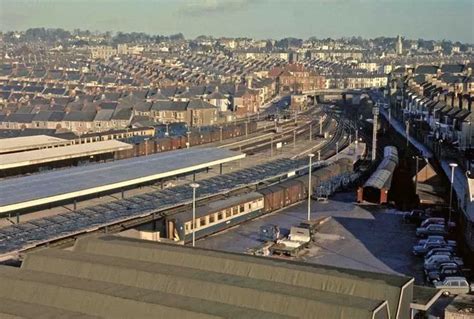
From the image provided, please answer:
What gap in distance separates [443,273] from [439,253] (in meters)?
1.74

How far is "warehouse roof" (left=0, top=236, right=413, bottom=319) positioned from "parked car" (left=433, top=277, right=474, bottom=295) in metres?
3.92

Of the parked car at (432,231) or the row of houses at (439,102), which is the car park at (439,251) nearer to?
the parked car at (432,231)

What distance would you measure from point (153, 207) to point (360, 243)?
705cm

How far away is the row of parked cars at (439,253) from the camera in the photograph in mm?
17078

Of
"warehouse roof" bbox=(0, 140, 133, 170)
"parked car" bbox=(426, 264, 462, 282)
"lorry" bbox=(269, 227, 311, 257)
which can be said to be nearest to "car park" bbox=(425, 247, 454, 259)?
"parked car" bbox=(426, 264, 462, 282)

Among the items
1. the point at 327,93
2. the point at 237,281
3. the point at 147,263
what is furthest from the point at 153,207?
the point at 327,93

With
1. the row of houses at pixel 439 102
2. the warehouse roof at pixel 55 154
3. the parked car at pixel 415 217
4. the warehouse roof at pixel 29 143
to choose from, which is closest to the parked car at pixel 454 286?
the parked car at pixel 415 217

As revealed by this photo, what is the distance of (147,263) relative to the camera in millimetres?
14570

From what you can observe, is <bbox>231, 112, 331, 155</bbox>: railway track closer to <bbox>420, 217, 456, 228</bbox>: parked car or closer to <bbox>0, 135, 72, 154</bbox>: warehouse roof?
<bbox>0, 135, 72, 154</bbox>: warehouse roof

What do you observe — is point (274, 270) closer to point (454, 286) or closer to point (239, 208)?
point (454, 286)

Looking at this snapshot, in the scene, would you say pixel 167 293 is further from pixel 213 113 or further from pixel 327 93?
pixel 327 93

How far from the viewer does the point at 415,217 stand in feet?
83.1

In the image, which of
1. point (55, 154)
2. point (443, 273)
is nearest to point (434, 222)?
point (443, 273)

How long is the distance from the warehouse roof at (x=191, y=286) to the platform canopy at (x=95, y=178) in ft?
22.8
